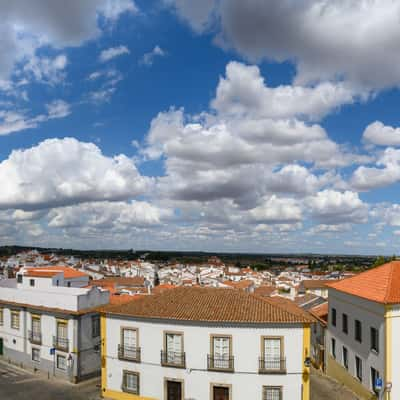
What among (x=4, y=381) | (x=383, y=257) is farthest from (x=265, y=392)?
(x=383, y=257)

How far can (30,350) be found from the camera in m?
34.9

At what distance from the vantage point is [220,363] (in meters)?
24.6

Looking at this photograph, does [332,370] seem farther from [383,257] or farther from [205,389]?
[383,257]

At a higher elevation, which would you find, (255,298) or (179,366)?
(255,298)

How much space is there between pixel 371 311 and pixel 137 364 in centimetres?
1537

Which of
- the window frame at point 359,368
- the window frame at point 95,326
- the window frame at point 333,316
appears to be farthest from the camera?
the window frame at point 333,316

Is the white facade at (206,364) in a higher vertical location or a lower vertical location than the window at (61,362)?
higher

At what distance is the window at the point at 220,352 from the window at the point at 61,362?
1384 cm

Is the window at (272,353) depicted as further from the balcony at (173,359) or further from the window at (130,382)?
the window at (130,382)

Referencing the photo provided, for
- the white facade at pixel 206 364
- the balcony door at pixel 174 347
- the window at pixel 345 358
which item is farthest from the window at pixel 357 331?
the balcony door at pixel 174 347

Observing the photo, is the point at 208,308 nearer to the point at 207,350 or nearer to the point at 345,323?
the point at 207,350

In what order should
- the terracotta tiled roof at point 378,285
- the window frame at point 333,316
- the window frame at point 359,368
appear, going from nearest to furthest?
1. the terracotta tiled roof at point 378,285
2. the window frame at point 359,368
3. the window frame at point 333,316

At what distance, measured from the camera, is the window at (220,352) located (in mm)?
24484

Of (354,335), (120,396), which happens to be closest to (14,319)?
(120,396)
